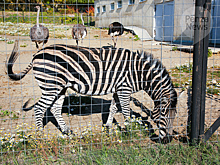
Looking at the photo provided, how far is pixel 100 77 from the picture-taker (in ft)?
13.7

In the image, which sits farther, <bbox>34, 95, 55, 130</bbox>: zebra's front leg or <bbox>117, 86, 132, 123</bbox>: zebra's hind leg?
<bbox>117, 86, 132, 123</bbox>: zebra's hind leg

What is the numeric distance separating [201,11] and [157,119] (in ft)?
5.79

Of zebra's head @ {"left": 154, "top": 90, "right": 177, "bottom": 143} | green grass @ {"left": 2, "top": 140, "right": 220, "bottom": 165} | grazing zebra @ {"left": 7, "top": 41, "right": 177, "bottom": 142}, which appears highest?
grazing zebra @ {"left": 7, "top": 41, "right": 177, "bottom": 142}

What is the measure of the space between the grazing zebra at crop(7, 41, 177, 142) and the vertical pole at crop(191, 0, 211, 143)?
45cm

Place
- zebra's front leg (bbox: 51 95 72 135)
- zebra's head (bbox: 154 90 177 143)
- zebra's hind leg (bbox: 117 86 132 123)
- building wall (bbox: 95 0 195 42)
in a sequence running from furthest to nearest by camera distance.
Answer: building wall (bbox: 95 0 195 42) < zebra's front leg (bbox: 51 95 72 135) < zebra's hind leg (bbox: 117 86 132 123) < zebra's head (bbox: 154 90 177 143)

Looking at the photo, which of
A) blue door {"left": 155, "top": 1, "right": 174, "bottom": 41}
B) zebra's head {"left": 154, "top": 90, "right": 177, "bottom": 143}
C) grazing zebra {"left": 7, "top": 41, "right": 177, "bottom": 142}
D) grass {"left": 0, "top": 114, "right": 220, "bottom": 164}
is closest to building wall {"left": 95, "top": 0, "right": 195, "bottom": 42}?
blue door {"left": 155, "top": 1, "right": 174, "bottom": 41}

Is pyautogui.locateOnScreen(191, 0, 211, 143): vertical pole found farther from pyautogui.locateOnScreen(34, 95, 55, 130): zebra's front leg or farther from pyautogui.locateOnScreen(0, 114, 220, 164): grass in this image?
pyautogui.locateOnScreen(34, 95, 55, 130): zebra's front leg

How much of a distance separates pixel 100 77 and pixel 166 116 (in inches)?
54.8

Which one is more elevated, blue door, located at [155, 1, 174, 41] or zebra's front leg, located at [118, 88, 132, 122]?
blue door, located at [155, 1, 174, 41]

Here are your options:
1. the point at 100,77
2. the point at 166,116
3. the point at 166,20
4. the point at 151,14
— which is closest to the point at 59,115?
the point at 100,77

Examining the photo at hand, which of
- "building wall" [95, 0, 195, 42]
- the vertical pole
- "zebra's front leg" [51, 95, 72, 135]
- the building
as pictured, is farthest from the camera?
"building wall" [95, 0, 195, 42]

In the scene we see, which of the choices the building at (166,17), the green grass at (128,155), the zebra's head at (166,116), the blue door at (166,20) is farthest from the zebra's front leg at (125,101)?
the blue door at (166,20)

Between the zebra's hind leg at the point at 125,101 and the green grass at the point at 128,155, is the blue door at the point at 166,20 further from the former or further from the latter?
the green grass at the point at 128,155

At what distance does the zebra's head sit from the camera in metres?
3.54
